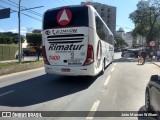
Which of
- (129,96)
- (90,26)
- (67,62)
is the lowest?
(129,96)

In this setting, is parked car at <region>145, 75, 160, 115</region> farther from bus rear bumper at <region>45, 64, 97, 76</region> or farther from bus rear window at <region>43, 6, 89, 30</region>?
bus rear window at <region>43, 6, 89, 30</region>

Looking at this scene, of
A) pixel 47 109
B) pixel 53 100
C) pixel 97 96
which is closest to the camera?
pixel 47 109

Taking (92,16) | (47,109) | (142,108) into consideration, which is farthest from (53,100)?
(92,16)

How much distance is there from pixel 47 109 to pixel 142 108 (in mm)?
2721

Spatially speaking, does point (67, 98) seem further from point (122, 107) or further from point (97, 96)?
point (122, 107)

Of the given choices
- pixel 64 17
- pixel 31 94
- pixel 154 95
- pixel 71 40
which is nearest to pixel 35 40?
pixel 64 17

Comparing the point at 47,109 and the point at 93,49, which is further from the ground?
the point at 93,49

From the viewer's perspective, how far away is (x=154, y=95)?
6.28 m

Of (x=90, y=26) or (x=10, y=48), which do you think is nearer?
(x=90, y=26)

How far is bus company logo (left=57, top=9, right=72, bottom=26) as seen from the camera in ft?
42.8

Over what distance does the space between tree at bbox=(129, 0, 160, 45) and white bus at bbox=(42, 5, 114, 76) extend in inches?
1943

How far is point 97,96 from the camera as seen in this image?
32.9ft

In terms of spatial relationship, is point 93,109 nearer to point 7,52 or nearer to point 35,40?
point 35,40

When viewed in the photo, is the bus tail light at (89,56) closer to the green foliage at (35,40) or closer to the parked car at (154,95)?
the parked car at (154,95)
